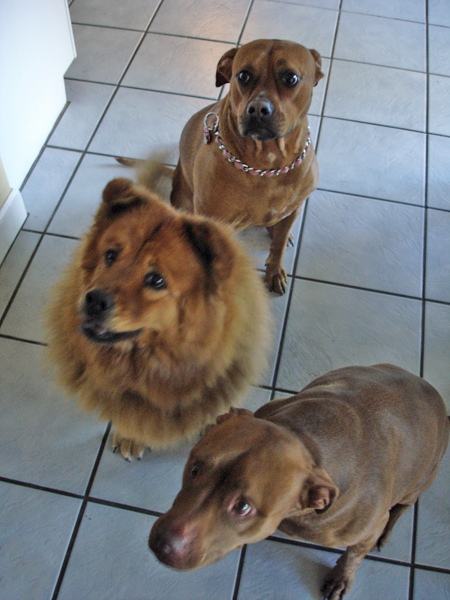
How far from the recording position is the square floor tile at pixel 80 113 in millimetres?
2627

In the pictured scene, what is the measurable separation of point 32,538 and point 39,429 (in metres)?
0.36

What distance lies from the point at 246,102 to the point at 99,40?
6.16ft

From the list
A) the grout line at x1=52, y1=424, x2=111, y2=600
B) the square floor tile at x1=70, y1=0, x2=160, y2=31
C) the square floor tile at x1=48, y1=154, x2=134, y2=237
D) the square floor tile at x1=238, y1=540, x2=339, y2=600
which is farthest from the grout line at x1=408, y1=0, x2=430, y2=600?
the square floor tile at x1=70, y1=0, x2=160, y2=31

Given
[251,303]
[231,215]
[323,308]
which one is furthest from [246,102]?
[323,308]

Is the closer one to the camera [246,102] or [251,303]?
[251,303]

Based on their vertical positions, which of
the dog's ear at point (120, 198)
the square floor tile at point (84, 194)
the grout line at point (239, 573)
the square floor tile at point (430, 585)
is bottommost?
the square floor tile at point (430, 585)

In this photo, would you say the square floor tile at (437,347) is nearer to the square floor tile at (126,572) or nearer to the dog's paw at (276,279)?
the dog's paw at (276,279)

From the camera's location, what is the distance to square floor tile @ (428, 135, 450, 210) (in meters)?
2.54

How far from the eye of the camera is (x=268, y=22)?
3135 mm

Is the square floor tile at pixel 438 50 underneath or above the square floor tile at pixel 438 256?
above

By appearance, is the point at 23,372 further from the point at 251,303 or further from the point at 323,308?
the point at 323,308

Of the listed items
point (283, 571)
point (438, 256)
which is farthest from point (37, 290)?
point (438, 256)

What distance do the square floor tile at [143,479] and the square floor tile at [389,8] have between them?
2.98 meters

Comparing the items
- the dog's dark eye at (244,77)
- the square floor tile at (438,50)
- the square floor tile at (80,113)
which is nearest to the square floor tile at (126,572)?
the dog's dark eye at (244,77)
